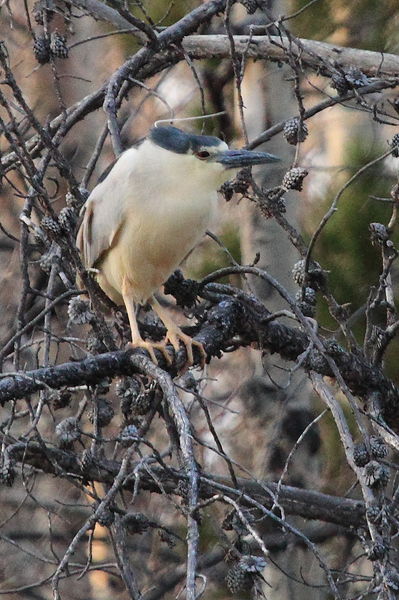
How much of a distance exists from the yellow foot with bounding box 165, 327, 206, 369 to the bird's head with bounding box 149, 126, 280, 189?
0.44m

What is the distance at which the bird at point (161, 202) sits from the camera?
3.12 meters

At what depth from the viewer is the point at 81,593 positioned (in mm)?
6148

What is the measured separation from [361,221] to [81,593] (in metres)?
2.91

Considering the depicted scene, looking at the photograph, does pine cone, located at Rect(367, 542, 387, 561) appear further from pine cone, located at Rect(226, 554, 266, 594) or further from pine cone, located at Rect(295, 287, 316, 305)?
pine cone, located at Rect(295, 287, 316, 305)

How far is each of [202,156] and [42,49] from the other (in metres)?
0.59

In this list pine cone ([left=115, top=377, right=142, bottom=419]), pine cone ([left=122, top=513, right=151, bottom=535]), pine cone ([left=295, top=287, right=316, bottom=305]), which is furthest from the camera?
pine cone ([left=295, top=287, right=316, bottom=305])

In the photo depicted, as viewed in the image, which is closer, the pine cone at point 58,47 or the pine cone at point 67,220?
the pine cone at point 67,220

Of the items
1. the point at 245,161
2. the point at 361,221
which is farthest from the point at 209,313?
the point at 361,221

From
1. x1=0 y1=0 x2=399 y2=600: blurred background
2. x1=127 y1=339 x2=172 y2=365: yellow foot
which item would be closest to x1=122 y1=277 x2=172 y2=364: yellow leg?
x1=127 y1=339 x2=172 y2=365: yellow foot

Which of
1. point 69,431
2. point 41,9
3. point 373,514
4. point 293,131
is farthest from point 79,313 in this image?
point 41,9

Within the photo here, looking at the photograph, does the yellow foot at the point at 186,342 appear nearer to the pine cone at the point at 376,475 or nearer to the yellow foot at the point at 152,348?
the yellow foot at the point at 152,348

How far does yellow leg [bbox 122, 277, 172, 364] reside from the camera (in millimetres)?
2939

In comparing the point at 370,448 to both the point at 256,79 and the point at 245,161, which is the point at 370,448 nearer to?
the point at 245,161

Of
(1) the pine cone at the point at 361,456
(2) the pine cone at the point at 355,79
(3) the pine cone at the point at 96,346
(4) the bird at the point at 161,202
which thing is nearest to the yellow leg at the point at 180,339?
(4) the bird at the point at 161,202
